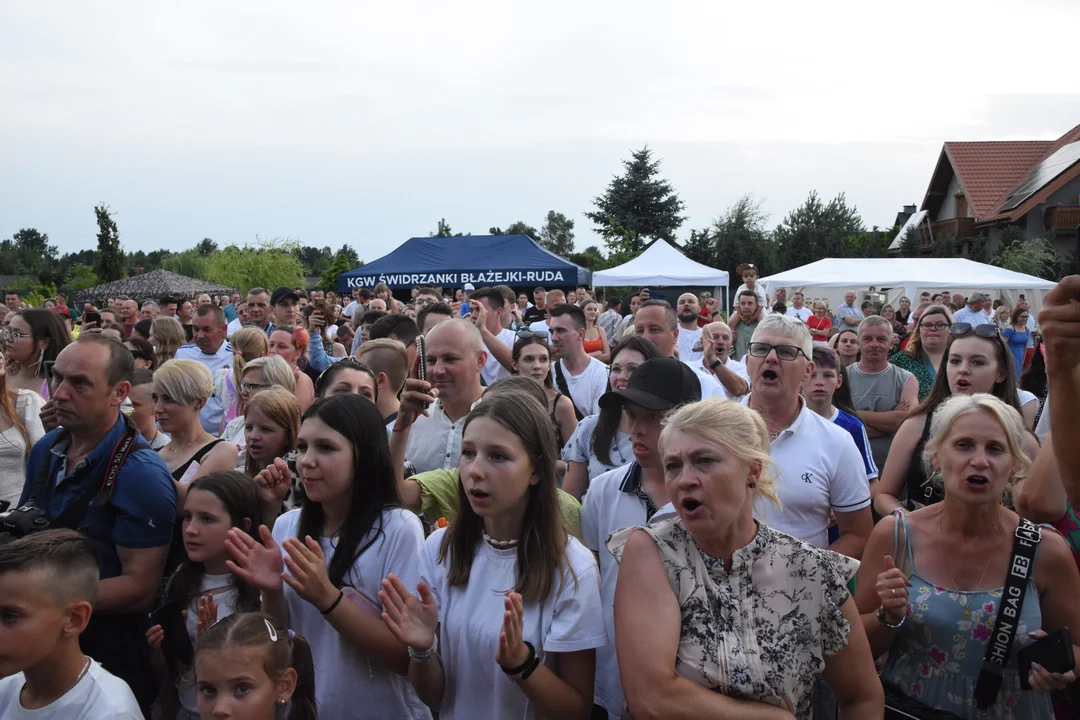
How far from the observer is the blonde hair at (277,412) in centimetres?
381

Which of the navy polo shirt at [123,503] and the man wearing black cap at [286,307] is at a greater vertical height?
the man wearing black cap at [286,307]

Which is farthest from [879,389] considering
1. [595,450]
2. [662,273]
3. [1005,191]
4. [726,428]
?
[1005,191]

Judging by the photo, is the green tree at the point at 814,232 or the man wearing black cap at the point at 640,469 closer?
the man wearing black cap at the point at 640,469

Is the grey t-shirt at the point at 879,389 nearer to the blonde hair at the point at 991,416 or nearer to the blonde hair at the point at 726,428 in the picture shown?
the blonde hair at the point at 991,416

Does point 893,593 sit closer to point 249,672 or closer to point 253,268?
point 249,672

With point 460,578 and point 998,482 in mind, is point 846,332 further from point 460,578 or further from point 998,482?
point 460,578

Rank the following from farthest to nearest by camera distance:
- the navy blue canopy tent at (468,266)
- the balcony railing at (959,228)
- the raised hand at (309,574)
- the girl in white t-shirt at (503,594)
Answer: the balcony railing at (959,228), the navy blue canopy tent at (468,266), the raised hand at (309,574), the girl in white t-shirt at (503,594)

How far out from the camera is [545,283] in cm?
2802

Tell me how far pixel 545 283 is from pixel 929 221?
1132 inches

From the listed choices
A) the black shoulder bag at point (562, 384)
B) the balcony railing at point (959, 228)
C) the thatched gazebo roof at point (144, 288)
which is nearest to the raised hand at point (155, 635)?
the black shoulder bag at point (562, 384)

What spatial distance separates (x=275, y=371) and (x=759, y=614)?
3.44 m

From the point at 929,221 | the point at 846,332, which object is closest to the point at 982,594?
the point at 846,332

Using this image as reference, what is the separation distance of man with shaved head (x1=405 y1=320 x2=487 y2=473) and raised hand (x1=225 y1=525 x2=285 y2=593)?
149 cm

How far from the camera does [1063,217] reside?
1304 inches
